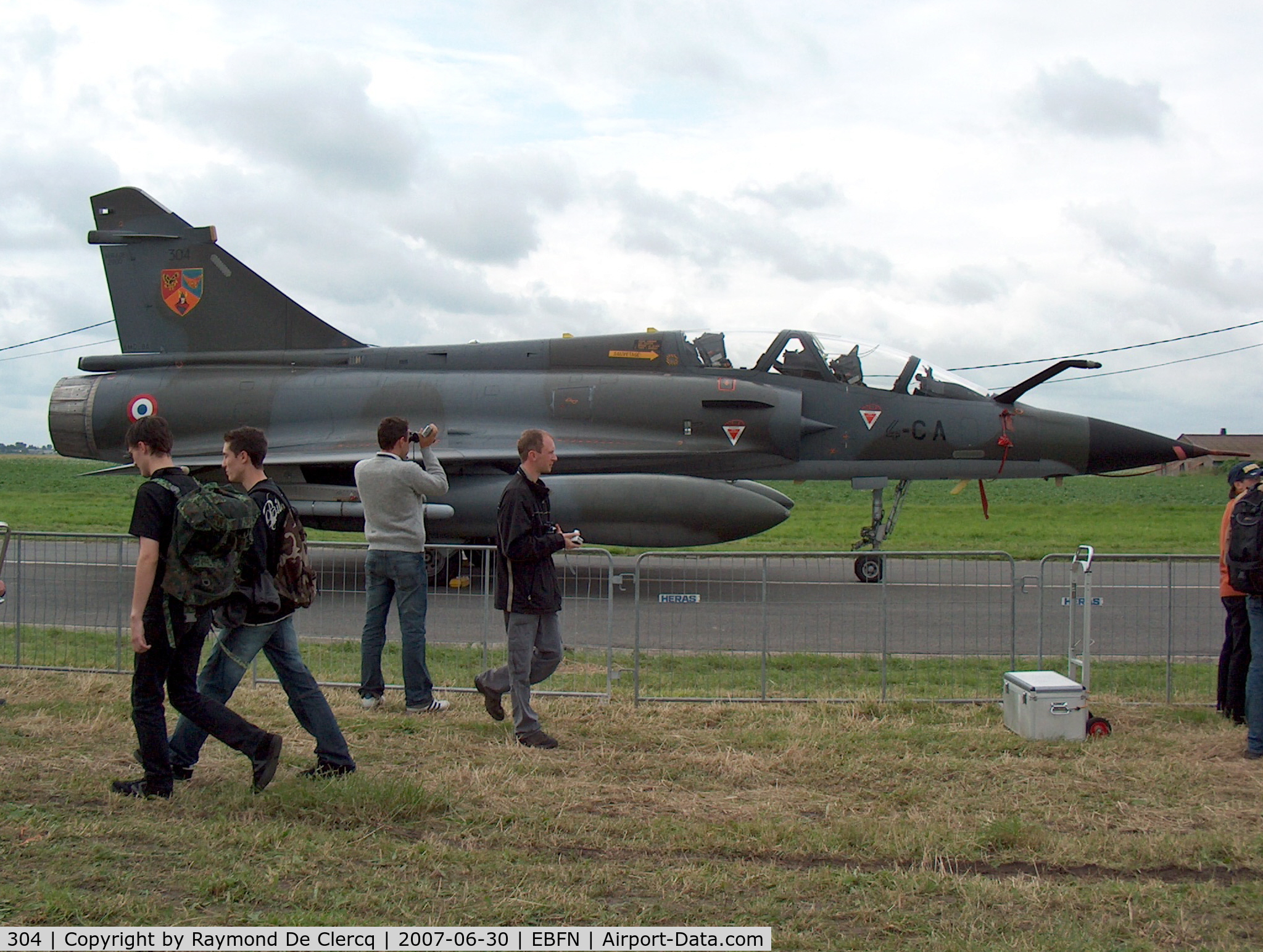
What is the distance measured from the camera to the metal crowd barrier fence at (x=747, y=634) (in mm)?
8102

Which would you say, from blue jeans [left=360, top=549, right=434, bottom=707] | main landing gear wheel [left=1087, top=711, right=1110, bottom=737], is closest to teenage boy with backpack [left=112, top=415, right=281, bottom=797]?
blue jeans [left=360, top=549, right=434, bottom=707]

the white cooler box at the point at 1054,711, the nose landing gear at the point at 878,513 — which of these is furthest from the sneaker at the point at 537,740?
the nose landing gear at the point at 878,513

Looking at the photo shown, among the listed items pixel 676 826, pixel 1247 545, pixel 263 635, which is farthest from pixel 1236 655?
pixel 263 635

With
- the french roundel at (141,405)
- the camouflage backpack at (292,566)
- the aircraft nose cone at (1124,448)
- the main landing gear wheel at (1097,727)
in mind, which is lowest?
the main landing gear wheel at (1097,727)

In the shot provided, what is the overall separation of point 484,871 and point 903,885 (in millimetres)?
1599

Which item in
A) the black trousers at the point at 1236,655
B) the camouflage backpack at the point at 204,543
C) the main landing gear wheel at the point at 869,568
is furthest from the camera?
the main landing gear wheel at the point at 869,568

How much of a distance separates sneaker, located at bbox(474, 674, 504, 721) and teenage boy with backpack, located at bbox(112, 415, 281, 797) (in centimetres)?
159

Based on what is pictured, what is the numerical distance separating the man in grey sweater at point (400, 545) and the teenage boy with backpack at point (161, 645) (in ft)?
6.22

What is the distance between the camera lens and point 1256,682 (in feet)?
20.6

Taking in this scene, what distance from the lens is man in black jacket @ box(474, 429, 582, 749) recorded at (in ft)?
20.4

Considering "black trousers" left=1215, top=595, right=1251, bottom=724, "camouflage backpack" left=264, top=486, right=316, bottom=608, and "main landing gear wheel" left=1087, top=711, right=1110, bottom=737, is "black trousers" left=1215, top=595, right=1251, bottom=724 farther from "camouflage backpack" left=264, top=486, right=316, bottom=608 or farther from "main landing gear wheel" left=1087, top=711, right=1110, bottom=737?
"camouflage backpack" left=264, top=486, right=316, bottom=608

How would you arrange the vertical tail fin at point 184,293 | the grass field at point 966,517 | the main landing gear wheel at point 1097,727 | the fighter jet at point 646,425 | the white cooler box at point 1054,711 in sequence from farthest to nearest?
1. the grass field at point 966,517
2. the vertical tail fin at point 184,293
3. the fighter jet at point 646,425
4. the main landing gear wheel at point 1097,727
5. the white cooler box at point 1054,711

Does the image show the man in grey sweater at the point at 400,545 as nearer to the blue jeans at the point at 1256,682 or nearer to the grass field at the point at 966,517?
the blue jeans at the point at 1256,682

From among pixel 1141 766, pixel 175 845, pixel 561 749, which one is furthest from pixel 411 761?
pixel 1141 766
